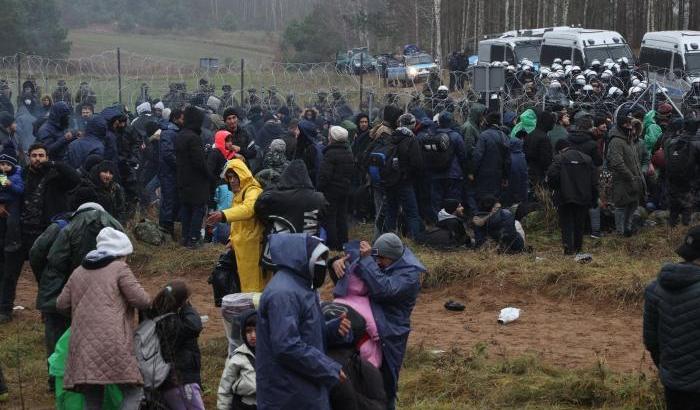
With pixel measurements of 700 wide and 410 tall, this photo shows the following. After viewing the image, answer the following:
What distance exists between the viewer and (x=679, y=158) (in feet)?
46.8

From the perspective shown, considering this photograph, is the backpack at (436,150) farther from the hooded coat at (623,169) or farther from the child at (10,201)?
the child at (10,201)

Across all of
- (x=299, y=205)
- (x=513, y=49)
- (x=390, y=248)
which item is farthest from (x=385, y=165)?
(x=513, y=49)

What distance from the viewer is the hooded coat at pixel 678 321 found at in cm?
632

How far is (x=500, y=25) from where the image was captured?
5403cm

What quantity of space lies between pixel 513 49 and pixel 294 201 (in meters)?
25.4

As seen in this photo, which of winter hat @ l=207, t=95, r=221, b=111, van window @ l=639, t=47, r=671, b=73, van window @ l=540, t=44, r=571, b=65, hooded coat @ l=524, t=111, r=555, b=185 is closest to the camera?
hooded coat @ l=524, t=111, r=555, b=185

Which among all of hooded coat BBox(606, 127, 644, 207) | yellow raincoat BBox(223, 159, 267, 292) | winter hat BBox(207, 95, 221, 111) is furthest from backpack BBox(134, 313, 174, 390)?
winter hat BBox(207, 95, 221, 111)

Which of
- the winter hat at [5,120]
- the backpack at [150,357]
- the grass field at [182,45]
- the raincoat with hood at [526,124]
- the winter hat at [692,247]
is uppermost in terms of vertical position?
the winter hat at [692,247]

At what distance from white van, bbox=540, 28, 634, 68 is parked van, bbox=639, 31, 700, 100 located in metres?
0.54

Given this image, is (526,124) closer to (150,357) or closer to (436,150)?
(436,150)

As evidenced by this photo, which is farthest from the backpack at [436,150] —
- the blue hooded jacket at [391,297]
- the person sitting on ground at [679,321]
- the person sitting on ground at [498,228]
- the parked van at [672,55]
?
the parked van at [672,55]

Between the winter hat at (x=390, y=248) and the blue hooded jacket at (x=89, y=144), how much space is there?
20.9 ft

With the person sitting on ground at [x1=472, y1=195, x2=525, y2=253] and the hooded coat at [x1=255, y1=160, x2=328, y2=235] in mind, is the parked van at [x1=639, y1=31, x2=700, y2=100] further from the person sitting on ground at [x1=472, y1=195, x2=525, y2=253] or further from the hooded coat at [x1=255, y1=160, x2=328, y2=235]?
the hooded coat at [x1=255, y1=160, x2=328, y2=235]

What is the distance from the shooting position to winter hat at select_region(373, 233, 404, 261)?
7180 millimetres
